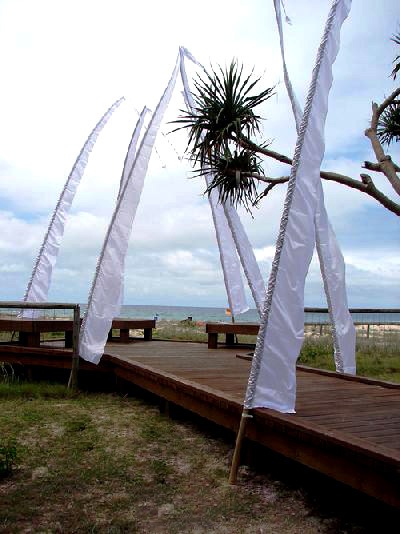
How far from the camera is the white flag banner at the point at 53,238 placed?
11031mm

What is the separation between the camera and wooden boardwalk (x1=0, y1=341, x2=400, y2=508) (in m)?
3.38

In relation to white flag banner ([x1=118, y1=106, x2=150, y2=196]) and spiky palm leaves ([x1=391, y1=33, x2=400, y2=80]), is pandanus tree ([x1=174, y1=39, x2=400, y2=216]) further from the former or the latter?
white flag banner ([x1=118, y1=106, x2=150, y2=196])

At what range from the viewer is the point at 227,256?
37.3 ft

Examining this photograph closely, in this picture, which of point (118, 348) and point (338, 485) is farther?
point (118, 348)

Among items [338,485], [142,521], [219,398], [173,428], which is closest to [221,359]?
[173,428]

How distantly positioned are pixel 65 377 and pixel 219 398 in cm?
469

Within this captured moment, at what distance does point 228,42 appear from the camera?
329 inches

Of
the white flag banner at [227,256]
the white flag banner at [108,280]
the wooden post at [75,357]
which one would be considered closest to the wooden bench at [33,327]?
the wooden post at [75,357]

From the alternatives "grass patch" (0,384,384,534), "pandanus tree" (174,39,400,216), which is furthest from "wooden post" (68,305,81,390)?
"pandanus tree" (174,39,400,216)

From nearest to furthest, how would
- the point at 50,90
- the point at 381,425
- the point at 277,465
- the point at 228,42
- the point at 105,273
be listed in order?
the point at 381,425
the point at 277,465
the point at 105,273
the point at 228,42
the point at 50,90

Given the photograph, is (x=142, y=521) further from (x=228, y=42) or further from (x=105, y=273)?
(x=228, y=42)

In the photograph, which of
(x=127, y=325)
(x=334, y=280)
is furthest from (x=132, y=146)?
(x=334, y=280)

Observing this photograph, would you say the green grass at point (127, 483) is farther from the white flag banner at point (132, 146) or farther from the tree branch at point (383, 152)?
the white flag banner at point (132, 146)

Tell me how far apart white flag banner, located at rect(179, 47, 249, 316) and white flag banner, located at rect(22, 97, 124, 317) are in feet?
8.35
